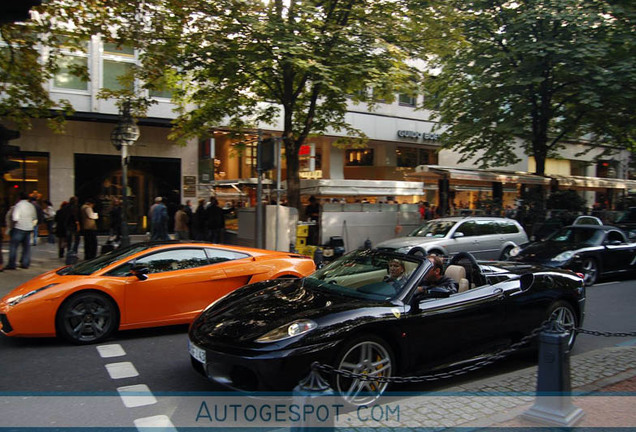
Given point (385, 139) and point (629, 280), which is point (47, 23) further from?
point (385, 139)

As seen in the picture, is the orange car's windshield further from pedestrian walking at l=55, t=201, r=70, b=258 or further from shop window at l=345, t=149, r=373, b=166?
shop window at l=345, t=149, r=373, b=166

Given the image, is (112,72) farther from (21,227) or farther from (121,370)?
(121,370)

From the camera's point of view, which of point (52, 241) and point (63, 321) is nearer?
point (63, 321)

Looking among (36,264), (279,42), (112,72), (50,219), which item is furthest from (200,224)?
(112,72)

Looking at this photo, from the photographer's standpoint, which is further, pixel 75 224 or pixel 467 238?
pixel 75 224

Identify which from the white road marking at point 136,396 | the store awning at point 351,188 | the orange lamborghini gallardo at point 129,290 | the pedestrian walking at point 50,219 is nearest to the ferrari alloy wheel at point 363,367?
the white road marking at point 136,396

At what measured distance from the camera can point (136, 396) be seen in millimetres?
4578

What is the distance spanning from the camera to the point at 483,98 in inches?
766

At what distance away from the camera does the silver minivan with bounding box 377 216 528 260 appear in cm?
1278

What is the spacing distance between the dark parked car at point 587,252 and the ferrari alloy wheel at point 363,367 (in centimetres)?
778

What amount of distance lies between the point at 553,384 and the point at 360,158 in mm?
25130

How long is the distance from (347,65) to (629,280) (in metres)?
8.84

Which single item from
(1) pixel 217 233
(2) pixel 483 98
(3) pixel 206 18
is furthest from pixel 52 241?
(2) pixel 483 98

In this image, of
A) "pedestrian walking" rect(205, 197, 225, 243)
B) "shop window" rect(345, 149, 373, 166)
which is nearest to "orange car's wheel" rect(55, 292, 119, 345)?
"pedestrian walking" rect(205, 197, 225, 243)
